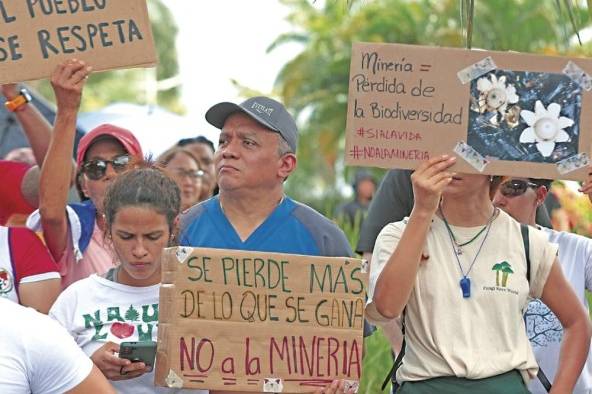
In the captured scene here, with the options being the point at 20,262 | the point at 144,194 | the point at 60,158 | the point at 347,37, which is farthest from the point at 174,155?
the point at 347,37

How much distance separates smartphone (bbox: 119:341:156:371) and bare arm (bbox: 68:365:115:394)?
678mm

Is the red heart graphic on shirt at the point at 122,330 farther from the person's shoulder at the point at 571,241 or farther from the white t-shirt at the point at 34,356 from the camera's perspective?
the person's shoulder at the point at 571,241

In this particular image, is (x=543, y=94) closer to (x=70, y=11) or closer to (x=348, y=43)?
(x=70, y=11)

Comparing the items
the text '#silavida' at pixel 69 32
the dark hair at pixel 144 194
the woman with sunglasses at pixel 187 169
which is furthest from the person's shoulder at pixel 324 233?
the woman with sunglasses at pixel 187 169

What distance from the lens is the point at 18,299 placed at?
5078 millimetres

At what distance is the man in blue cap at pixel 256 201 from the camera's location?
4.90 metres

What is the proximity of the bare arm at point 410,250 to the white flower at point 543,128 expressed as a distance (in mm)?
408

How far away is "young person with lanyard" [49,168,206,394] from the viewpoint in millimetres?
4535

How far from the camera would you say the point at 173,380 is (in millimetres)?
4336

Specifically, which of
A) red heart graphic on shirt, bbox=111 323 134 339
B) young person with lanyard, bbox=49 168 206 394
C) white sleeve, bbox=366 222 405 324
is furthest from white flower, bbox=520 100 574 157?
red heart graphic on shirt, bbox=111 323 134 339

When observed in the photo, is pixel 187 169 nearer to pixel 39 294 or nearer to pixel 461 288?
pixel 39 294

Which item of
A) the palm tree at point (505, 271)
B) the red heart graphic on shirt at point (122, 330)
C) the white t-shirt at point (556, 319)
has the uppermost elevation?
the red heart graphic on shirt at point (122, 330)

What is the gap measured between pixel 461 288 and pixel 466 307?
68 millimetres

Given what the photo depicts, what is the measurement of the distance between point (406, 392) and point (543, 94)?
115cm
